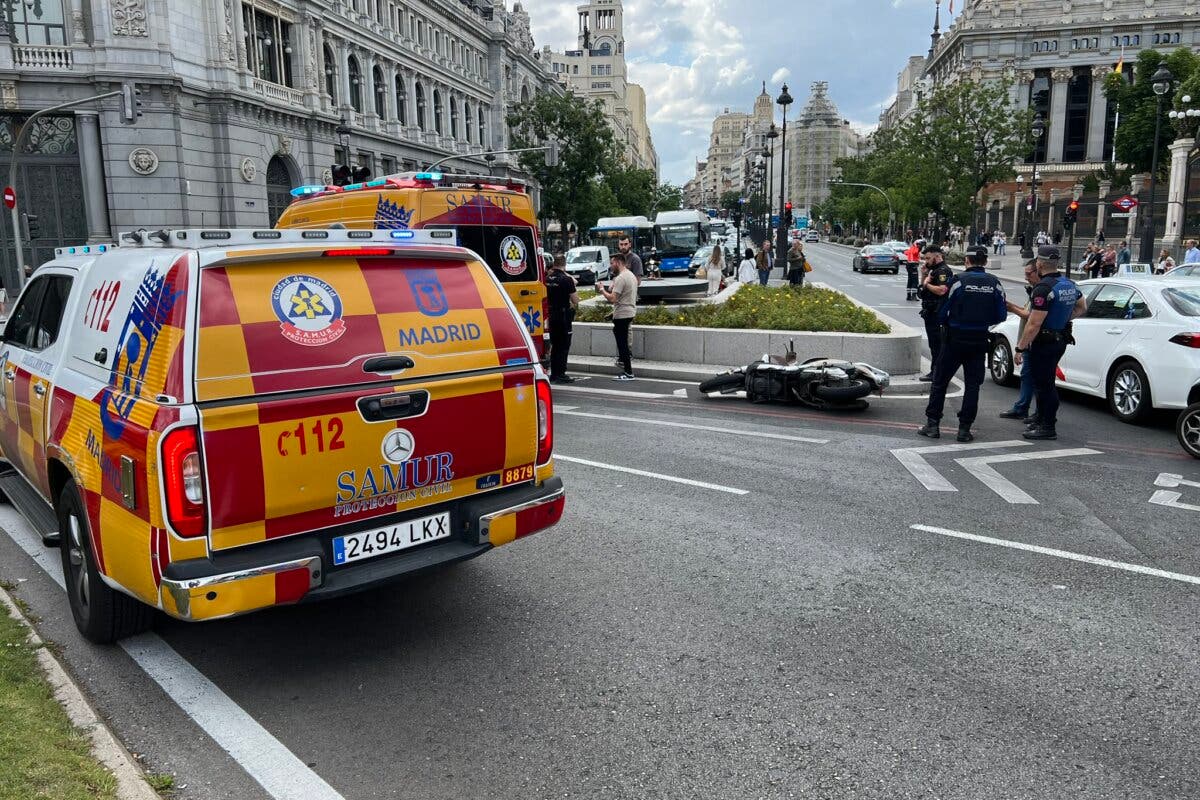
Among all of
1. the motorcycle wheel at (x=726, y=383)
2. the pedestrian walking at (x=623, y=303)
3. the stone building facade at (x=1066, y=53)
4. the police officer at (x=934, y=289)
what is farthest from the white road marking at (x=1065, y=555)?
the stone building facade at (x=1066, y=53)

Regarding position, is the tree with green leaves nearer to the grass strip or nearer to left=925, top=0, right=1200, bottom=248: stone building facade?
left=925, top=0, right=1200, bottom=248: stone building facade

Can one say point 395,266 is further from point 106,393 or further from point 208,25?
point 208,25

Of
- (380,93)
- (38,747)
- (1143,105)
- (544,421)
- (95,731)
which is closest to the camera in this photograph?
(38,747)

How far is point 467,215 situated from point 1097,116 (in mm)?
106353

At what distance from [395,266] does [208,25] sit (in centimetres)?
4084

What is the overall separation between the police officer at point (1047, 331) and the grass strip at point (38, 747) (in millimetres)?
8680

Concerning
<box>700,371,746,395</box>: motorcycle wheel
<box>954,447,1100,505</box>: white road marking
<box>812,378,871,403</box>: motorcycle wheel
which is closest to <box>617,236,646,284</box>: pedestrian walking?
<box>700,371,746,395</box>: motorcycle wheel

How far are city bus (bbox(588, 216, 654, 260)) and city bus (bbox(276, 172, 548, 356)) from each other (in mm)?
31927

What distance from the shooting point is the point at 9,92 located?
33.5 meters

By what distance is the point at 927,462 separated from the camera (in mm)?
8312

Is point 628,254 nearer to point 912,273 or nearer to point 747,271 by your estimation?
point 747,271

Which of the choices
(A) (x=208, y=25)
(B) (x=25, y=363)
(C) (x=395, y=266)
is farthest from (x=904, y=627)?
(A) (x=208, y=25)

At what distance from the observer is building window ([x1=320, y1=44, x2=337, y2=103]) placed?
161 feet

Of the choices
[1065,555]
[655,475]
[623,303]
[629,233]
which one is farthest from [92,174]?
[1065,555]
